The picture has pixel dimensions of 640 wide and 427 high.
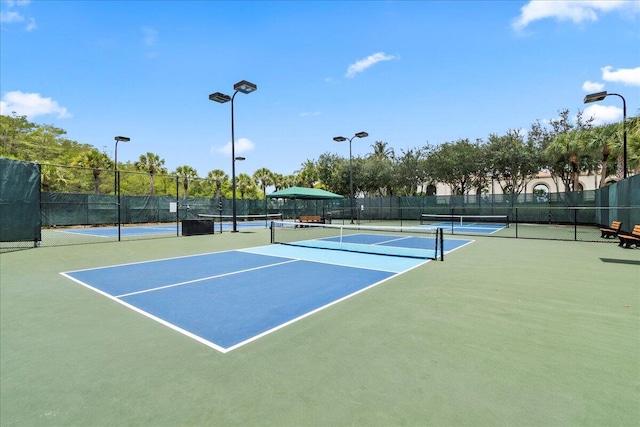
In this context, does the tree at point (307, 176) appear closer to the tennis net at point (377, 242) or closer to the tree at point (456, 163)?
the tree at point (456, 163)

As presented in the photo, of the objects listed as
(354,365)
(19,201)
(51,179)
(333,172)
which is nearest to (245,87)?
(19,201)

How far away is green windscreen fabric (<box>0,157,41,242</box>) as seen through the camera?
1191 centimetres

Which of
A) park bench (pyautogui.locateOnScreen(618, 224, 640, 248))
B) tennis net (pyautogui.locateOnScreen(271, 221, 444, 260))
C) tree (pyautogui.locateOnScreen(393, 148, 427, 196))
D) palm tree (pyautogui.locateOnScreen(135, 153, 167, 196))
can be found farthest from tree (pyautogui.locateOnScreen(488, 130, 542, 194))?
palm tree (pyautogui.locateOnScreen(135, 153, 167, 196))

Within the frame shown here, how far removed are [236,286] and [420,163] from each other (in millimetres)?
39070

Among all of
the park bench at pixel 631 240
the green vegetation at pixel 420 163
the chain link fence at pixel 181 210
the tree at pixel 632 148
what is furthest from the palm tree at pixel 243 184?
the park bench at pixel 631 240

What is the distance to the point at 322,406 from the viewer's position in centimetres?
240

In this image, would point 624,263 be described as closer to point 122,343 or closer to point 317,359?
point 317,359

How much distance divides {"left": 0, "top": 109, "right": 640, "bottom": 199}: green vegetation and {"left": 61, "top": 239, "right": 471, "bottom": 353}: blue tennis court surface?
55.1ft

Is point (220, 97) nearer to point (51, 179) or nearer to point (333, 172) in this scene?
point (51, 179)

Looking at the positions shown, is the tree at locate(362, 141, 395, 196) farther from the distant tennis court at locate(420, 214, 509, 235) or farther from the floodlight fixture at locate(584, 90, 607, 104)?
the floodlight fixture at locate(584, 90, 607, 104)

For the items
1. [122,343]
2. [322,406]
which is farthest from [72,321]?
[322,406]

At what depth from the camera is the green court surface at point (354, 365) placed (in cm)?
234

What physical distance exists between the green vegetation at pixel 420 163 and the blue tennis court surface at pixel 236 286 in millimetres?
16797

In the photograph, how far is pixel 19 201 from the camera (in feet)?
39.7
